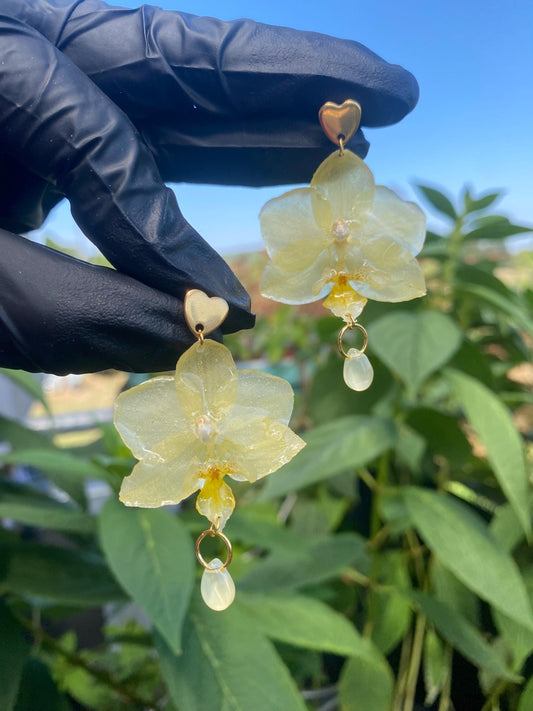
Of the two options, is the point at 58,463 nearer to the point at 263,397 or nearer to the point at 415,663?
the point at 263,397

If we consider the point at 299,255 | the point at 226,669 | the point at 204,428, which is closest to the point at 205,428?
the point at 204,428

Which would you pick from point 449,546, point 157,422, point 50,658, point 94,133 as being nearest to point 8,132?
point 94,133

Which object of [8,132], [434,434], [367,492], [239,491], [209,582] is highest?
[8,132]

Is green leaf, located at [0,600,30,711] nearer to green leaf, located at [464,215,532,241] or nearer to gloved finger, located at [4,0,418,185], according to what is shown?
gloved finger, located at [4,0,418,185]

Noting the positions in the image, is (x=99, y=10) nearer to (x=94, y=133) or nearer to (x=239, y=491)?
(x=94, y=133)

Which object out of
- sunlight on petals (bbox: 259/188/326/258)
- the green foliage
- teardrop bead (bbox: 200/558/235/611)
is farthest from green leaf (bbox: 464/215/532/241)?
teardrop bead (bbox: 200/558/235/611)

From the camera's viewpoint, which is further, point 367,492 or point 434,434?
point 367,492
